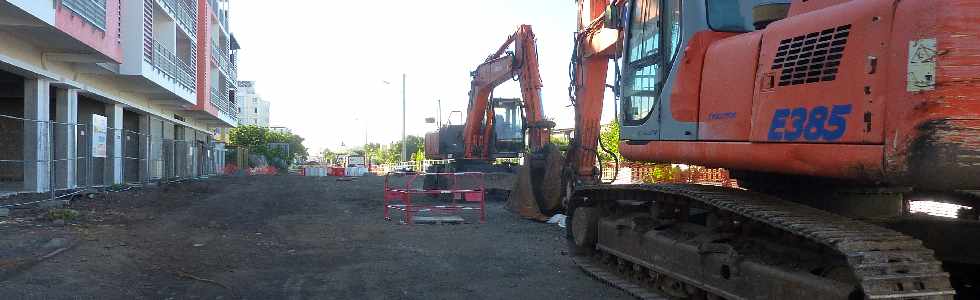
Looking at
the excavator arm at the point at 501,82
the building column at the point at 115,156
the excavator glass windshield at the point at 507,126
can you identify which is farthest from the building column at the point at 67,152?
the excavator glass windshield at the point at 507,126

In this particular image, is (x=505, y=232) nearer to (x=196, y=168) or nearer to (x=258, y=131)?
(x=196, y=168)

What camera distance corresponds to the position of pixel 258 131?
58594mm

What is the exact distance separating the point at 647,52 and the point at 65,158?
12.6m

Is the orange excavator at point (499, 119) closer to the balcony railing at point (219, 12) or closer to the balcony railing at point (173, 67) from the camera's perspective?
the balcony railing at point (173, 67)

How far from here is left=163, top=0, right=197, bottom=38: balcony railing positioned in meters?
25.5

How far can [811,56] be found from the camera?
3.88 m

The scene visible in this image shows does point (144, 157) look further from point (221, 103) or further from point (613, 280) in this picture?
point (221, 103)

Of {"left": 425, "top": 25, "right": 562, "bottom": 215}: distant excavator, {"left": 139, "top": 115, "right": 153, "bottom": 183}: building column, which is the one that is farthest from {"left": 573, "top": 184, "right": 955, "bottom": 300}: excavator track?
{"left": 139, "top": 115, "right": 153, "bottom": 183}: building column

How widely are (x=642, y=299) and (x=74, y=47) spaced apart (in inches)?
601

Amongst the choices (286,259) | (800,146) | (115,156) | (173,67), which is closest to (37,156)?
(115,156)

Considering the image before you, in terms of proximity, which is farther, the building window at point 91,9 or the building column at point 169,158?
the building column at point 169,158

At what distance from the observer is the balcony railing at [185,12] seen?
2553 centimetres

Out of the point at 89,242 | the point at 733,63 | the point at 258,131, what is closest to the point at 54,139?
the point at 89,242

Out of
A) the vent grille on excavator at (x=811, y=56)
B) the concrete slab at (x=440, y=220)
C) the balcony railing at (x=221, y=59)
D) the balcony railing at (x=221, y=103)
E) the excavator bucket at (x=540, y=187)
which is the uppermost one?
the balcony railing at (x=221, y=59)
